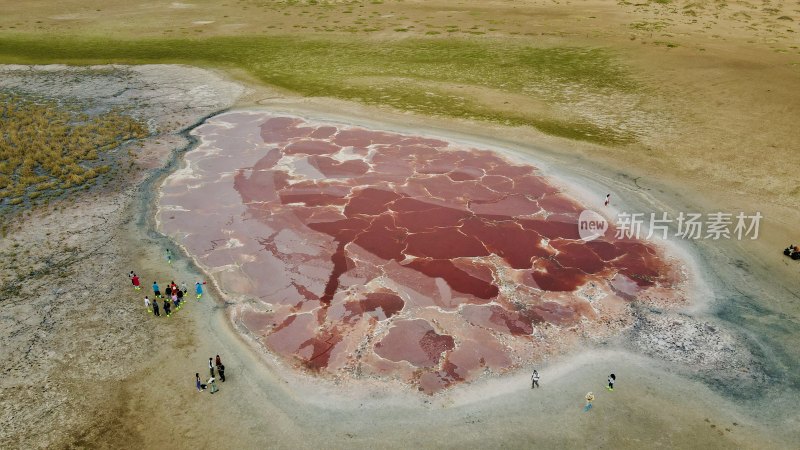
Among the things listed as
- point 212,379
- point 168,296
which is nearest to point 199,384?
point 212,379

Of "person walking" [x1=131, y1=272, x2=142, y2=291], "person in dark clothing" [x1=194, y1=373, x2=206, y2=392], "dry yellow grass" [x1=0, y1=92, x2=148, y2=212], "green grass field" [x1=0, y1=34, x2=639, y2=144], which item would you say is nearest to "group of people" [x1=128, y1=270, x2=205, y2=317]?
"person walking" [x1=131, y1=272, x2=142, y2=291]

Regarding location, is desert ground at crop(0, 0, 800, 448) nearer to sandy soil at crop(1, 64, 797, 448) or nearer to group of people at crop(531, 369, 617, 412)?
sandy soil at crop(1, 64, 797, 448)

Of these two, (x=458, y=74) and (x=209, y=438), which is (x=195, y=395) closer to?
(x=209, y=438)

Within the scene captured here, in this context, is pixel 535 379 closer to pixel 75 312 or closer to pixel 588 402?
pixel 588 402

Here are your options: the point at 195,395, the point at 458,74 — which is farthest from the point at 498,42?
the point at 195,395

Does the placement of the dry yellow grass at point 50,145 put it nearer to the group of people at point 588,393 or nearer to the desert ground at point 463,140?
the desert ground at point 463,140

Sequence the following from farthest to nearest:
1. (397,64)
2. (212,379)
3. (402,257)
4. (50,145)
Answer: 1. (397,64)
2. (50,145)
3. (402,257)
4. (212,379)
